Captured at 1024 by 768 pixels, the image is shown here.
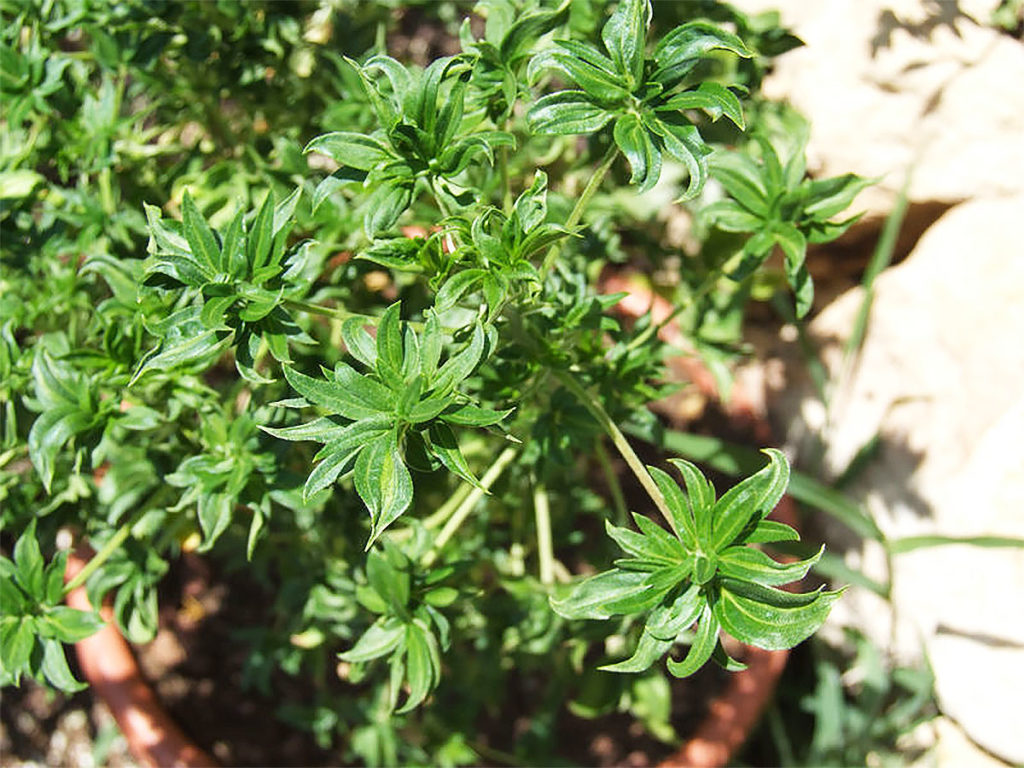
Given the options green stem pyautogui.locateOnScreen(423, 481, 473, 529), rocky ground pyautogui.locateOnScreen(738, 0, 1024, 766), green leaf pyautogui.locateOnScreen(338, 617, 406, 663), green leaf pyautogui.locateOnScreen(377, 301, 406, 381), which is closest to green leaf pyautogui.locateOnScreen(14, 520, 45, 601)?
green leaf pyautogui.locateOnScreen(338, 617, 406, 663)

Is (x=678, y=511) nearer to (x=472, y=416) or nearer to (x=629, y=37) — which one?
(x=472, y=416)

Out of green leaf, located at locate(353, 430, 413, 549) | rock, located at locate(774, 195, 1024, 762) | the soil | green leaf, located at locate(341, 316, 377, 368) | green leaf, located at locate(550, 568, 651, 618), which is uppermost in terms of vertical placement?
green leaf, located at locate(341, 316, 377, 368)

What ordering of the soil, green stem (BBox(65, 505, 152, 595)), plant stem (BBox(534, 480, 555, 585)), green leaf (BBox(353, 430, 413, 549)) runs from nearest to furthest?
green leaf (BBox(353, 430, 413, 549))
green stem (BBox(65, 505, 152, 595))
plant stem (BBox(534, 480, 555, 585))
the soil

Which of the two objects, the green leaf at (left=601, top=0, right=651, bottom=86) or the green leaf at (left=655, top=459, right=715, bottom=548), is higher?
the green leaf at (left=601, top=0, right=651, bottom=86)

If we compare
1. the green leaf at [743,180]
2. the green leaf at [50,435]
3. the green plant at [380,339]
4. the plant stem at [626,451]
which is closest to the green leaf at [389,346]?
the green plant at [380,339]

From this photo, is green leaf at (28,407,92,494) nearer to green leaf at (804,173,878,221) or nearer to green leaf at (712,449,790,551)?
green leaf at (712,449,790,551)

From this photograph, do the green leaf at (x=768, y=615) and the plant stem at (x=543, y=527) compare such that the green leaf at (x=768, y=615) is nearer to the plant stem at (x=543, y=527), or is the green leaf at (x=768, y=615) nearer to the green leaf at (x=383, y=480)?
the green leaf at (x=383, y=480)

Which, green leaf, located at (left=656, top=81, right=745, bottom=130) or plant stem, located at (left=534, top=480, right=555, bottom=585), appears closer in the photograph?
green leaf, located at (left=656, top=81, right=745, bottom=130)
